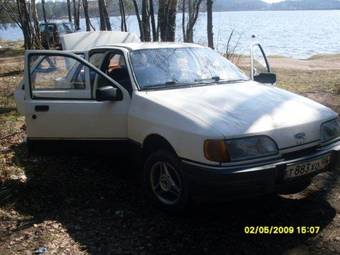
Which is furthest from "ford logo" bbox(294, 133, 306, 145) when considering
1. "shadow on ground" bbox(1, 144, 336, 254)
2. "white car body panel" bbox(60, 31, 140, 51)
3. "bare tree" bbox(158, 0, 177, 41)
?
"bare tree" bbox(158, 0, 177, 41)

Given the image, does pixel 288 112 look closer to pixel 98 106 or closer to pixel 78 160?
pixel 98 106

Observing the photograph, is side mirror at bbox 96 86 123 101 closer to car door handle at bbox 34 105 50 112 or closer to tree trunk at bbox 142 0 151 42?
car door handle at bbox 34 105 50 112

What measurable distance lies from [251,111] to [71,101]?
2.14 metres

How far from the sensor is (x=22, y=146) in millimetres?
6965

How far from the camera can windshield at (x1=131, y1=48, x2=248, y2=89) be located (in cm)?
500

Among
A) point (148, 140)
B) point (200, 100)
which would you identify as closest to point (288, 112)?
point (200, 100)

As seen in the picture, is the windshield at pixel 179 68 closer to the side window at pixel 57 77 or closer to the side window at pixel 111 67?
the side window at pixel 111 67

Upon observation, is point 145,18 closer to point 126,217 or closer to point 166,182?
point 166,182

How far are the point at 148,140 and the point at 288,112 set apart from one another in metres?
1.41

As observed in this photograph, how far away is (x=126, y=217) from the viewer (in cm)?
441

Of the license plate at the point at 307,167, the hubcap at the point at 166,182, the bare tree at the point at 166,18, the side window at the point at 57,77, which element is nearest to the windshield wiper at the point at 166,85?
the side window at the point at 57,77

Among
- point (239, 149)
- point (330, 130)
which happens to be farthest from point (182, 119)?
point (330, 130)

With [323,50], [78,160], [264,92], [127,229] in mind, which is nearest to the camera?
[127,229]

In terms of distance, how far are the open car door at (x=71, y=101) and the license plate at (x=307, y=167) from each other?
187 cm
